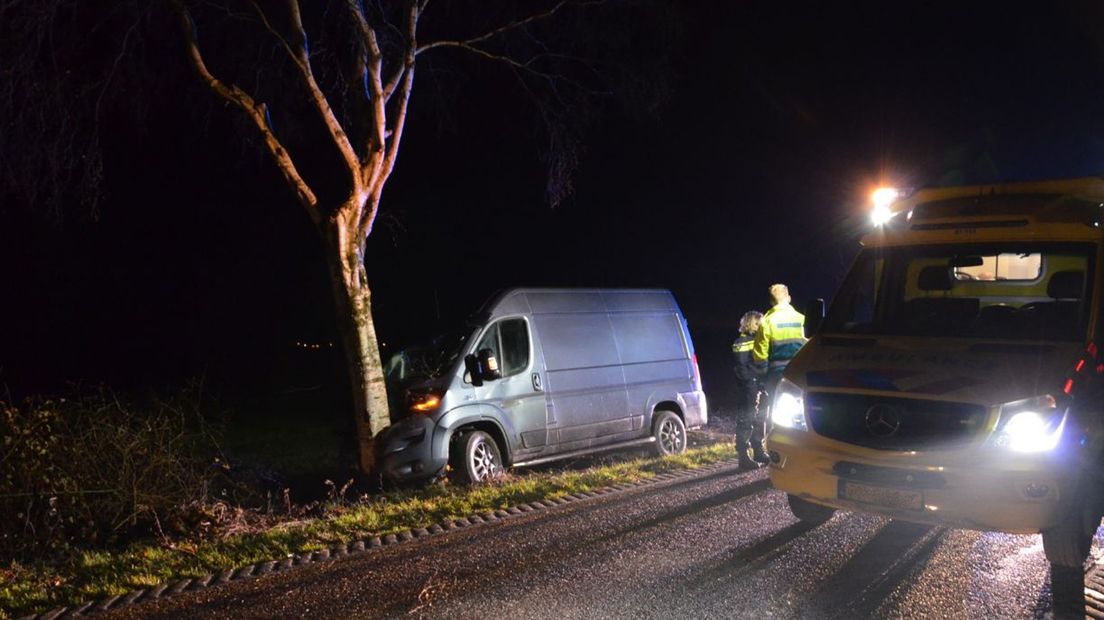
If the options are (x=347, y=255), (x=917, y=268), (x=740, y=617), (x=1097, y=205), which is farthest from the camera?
(x=347, y=255)

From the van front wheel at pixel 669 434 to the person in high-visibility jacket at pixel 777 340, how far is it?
2.45m

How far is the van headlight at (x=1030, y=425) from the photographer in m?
4.76

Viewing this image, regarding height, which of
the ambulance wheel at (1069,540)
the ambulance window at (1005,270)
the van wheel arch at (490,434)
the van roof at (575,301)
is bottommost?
the ambulance wheel at (1069,540)

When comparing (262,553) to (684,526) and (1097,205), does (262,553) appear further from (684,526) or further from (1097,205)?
(1097,205)

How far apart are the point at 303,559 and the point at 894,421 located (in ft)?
13.5

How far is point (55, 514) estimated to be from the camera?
654 centimetres

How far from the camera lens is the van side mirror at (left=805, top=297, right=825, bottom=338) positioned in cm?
654

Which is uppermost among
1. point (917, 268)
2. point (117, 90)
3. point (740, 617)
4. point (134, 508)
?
point (117, 90)

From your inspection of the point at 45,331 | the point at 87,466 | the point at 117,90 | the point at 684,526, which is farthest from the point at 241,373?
the point at 684,526

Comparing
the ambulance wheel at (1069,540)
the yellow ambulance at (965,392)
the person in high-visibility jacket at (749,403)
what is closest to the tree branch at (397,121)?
the person in high-visibility jacket at (749,403)

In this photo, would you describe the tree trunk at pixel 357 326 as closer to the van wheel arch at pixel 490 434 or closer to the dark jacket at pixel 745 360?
the van wheel arch at pixel 490 434

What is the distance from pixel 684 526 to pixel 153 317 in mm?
29277

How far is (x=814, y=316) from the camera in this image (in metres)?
6.56

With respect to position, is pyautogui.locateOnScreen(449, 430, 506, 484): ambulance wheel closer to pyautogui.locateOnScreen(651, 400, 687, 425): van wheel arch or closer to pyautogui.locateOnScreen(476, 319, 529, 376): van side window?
pyautogui.locateOnScreen(476, 319, 529, 376): van side window
